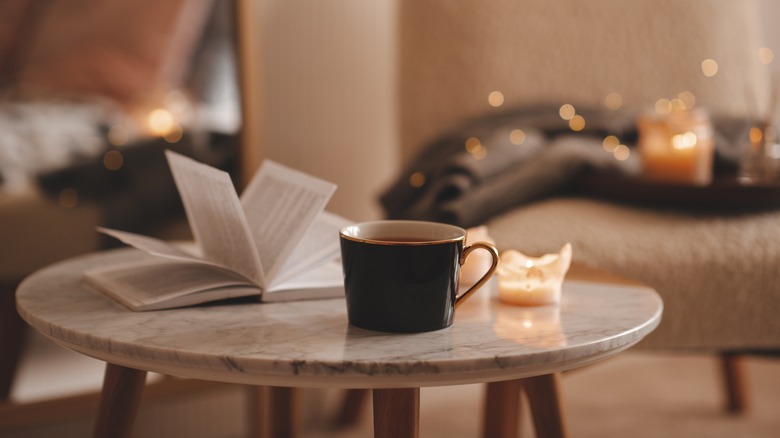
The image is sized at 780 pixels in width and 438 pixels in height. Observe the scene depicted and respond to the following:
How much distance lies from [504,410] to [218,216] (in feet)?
1.19

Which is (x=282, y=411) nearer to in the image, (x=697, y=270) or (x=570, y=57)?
(x=697, y=270)

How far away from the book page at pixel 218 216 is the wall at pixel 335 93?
864mm

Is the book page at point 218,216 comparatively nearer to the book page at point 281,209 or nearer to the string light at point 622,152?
the book page at point 281,209

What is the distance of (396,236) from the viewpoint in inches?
25.6

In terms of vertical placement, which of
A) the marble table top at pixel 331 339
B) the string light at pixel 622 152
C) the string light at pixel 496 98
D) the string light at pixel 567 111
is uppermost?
the string light at pixel 496 98

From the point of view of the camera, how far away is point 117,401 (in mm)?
731

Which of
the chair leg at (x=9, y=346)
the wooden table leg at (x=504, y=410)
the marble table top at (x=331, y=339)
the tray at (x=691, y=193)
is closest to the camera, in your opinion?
the marble table top at (x=331, y=339)

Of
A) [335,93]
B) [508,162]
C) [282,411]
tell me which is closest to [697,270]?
[508,162]

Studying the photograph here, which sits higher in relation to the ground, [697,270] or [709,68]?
[709,68]

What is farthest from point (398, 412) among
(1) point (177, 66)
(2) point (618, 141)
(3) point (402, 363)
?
(1) point (177, 66)

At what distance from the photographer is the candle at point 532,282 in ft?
2.21

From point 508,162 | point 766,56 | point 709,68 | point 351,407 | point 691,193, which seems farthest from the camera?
point 766,56

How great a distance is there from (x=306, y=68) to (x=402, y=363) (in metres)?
1.19

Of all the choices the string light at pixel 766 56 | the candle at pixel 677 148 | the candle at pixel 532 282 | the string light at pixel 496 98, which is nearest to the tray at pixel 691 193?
the candle at pixel 677 148
